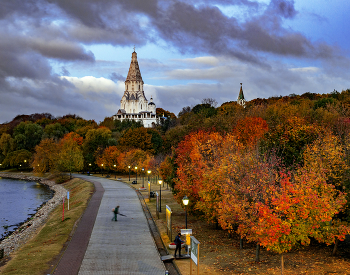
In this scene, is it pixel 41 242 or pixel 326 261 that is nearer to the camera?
pixel 326 261

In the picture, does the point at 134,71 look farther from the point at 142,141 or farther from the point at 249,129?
the point at 249,129

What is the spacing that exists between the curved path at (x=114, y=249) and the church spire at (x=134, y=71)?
133m

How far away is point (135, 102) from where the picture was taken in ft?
539

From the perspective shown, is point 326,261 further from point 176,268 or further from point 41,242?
point 41,242

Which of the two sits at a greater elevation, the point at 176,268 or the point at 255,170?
the point at 255,170

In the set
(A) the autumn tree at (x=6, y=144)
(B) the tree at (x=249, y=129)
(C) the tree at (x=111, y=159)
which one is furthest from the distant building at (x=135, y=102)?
(B) the tree at (x=249, y=129)

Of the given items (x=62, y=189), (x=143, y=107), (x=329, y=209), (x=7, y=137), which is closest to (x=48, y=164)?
(x=62, y=189)

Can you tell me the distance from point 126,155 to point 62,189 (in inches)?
546

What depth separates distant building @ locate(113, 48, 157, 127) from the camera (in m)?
162

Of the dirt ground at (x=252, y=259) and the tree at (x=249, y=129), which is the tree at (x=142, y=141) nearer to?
the tree at (x=249, y=129)

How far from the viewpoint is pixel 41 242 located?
24438 mm

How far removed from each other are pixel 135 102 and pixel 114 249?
146 metres

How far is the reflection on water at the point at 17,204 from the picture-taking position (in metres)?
37.5

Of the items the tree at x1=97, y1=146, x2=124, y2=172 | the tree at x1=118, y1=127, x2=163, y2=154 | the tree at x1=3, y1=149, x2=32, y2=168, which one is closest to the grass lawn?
the tree at x1=97, y1=146, x2=124, y2=172
